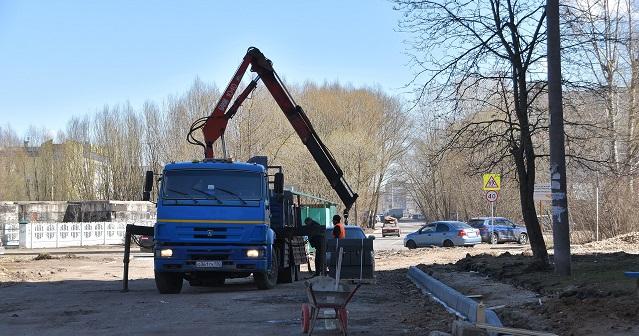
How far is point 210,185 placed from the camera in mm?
15773

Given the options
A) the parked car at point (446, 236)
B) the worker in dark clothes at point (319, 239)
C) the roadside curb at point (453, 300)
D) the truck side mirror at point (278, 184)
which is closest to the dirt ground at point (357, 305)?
the roadside curb at point (453, 300)

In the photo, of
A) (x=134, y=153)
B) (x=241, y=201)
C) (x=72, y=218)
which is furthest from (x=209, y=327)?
(x=134, y=153)

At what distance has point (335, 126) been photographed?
6588 centimetres

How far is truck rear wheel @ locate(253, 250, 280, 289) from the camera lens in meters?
16.2

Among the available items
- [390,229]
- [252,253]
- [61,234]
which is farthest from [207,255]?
[390,229]

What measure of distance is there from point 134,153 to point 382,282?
5903 centimetres

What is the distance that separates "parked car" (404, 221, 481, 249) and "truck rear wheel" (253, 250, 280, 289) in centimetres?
2106

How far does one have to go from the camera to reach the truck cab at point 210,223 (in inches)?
600

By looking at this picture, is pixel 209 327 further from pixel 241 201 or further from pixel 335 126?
pixel 335 126

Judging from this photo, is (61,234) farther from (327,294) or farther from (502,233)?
(327,294)

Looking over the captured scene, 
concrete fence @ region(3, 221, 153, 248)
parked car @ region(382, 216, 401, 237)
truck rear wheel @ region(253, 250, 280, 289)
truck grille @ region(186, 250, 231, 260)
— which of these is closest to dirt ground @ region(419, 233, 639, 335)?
truck rear wheel @ region(253, 250, 280, 289)

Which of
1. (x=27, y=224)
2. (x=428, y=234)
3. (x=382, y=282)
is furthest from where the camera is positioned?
(x=27, y=224)

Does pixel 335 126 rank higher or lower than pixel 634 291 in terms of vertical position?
higher

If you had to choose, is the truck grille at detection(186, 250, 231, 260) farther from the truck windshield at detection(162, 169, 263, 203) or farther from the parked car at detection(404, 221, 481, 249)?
Result: the parked car at detection(404, 221, 481, 249)
